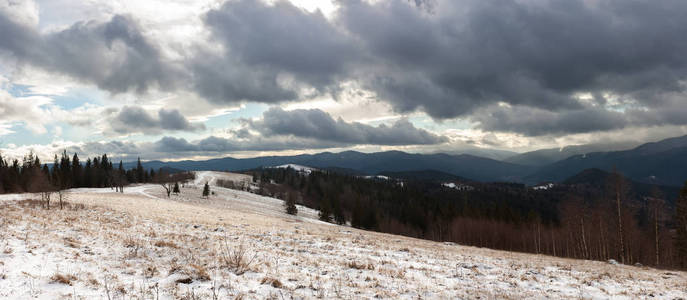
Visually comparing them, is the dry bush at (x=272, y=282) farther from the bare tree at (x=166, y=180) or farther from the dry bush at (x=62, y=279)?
the bare tree at (x=166, y=180)

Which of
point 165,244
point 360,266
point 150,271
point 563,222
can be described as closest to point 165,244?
point 165,244

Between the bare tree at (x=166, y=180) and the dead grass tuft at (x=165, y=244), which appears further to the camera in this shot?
the bare tree at (x=166, y=180)

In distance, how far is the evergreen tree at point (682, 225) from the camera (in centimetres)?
3655

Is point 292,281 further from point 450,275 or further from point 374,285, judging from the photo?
point 450,275

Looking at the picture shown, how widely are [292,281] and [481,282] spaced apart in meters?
7.50

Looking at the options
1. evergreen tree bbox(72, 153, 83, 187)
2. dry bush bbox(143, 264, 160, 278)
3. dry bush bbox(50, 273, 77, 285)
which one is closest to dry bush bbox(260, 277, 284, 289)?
dry bush bbox(143, 264, 160, 278)

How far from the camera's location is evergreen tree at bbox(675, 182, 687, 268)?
3655 centimetres

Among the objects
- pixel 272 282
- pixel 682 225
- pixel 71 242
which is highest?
pixel 71 242

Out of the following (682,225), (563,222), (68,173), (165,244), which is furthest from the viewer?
(68,173)

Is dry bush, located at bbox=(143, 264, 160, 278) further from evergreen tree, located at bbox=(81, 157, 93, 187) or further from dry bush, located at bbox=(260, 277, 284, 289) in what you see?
evergreen tree, located at bbox=(81, 157, 93, 187)

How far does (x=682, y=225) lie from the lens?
37250 mm

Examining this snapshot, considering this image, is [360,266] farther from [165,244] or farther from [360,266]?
[165,244]

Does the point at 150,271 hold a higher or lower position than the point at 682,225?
higher

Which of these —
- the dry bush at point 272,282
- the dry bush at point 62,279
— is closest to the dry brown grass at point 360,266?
the dry bush at point 272,282
